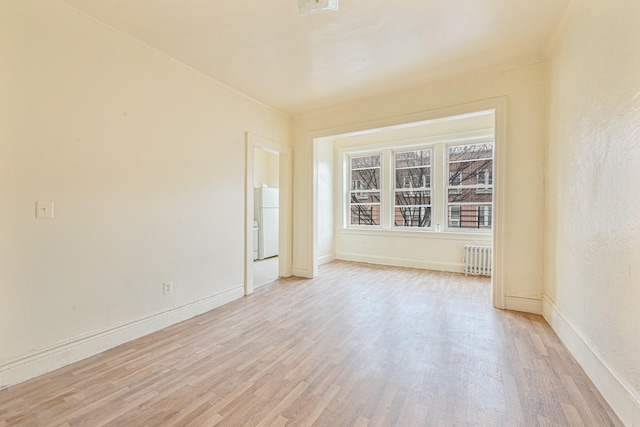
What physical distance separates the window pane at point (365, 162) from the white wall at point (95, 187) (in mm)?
3548

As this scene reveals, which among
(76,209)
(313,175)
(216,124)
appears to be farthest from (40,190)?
(313,175)

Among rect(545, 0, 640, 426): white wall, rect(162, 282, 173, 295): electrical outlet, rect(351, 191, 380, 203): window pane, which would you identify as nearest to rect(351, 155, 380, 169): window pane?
rect(351, 191, 380, 203): window pane

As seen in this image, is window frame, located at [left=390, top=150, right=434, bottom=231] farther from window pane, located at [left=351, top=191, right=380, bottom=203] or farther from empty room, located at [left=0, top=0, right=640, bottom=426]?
empty room, located at [left=0, top=0, right=640, bottom=426]

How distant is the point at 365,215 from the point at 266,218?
7.65 ft

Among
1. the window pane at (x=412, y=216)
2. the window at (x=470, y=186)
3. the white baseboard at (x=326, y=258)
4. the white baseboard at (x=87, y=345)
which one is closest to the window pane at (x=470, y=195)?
the window at (x=470, y=186)

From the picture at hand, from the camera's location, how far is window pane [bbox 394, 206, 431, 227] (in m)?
5.39

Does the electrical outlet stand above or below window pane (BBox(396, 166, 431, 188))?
below

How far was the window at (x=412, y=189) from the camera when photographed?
5.39 metres

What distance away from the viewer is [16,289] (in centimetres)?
187

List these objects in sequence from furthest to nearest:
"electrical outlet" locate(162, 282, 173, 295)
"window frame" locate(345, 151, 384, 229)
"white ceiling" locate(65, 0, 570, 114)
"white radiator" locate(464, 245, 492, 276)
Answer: "window frame" locate(345, 151, 384, 229), "white radiator" locate(464, 245, 492, 276), "electrical outlet" locate(162, 282, 173, 295), "white ceiling" locate(65, 0, 570, 114)

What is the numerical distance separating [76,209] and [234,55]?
202 cm

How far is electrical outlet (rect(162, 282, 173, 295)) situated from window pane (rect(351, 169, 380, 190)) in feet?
14.3

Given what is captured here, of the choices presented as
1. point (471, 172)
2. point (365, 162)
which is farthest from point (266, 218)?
point (471, 172)

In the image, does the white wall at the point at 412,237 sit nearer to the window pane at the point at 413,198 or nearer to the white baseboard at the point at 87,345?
the window pane at the point at 413,198
